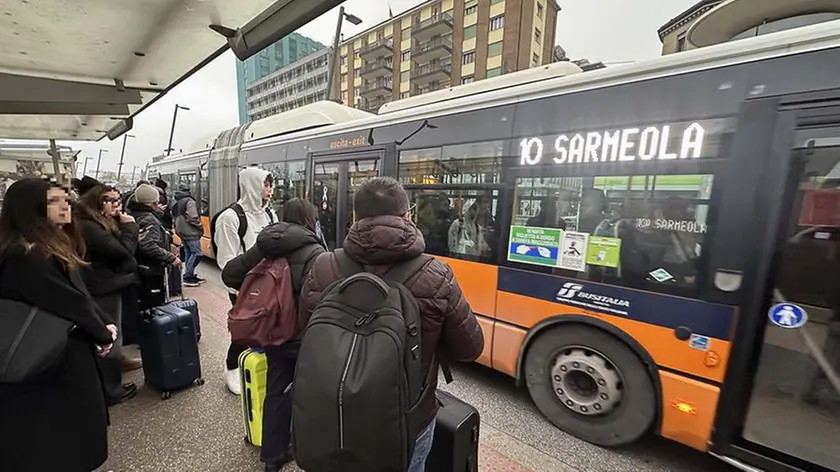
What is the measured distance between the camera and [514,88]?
124 inches

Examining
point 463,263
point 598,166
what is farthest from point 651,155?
point 463,263

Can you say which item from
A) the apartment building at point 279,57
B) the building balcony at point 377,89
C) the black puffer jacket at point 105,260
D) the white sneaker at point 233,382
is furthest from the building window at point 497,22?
the apartment building at point 279,57

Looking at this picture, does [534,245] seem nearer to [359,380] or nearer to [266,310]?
[266,310]

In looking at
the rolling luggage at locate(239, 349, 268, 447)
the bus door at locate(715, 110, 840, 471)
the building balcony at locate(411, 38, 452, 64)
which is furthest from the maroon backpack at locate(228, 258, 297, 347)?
the building balcony at locate(411, 38, 452, 64)

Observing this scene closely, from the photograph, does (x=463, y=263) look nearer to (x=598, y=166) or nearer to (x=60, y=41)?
(x=598, y=166)

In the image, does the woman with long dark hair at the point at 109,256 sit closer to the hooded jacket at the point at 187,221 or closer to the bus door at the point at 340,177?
the bus door at the point at 340,177

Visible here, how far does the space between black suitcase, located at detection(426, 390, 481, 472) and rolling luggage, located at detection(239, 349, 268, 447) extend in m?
1.26

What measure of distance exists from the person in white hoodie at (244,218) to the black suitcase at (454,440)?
Result: 1747mm

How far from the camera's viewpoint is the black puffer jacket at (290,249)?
200cm

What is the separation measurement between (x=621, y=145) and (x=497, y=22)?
1253 inches

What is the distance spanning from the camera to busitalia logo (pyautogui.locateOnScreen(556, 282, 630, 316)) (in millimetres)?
2601

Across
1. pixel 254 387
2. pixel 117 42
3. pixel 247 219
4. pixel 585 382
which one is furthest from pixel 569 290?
pixel 117 42

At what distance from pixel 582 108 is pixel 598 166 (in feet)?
1.57

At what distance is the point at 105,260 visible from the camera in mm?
2781
